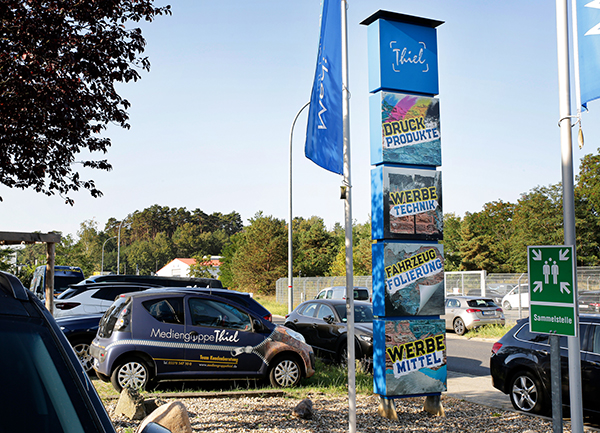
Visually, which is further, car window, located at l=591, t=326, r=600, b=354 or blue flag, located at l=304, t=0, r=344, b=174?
car window, located at l=591, t=326, r=600, b=354

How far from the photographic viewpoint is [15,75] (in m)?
5.64

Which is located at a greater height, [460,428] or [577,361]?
[577,361]

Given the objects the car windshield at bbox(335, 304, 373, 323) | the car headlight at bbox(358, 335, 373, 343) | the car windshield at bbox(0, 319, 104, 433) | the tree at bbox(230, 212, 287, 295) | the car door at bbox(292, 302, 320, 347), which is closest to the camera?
the car windshield at bbox(0, 319, 104, 433)

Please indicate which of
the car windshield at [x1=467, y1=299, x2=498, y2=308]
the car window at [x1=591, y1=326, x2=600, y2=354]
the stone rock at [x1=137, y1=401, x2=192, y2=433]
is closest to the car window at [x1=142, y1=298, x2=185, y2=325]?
the stone rock at [x1=137, y1=401, x2=192, y2=433]

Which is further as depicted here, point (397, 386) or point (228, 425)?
point (397, 386)

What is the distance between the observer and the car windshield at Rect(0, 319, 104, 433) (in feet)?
6.16

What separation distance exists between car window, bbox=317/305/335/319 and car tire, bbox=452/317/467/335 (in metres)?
9.28

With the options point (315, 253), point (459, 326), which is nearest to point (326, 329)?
point (459, 326)

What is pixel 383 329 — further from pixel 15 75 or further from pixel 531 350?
pixel 15 75

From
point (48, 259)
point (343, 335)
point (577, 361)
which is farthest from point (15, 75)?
point (343, 335)

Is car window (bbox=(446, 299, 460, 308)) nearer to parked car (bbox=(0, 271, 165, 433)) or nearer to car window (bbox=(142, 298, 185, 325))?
car window (bbox=(142, 298, 185, 325))

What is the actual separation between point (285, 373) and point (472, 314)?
13192mm

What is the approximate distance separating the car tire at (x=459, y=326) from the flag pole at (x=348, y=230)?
1556 centimetres

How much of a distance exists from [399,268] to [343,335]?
16.8ft
